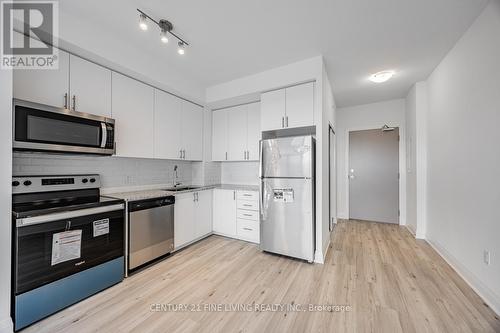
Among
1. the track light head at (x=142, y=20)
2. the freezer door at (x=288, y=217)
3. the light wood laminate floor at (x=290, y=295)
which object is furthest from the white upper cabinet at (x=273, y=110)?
the light wood laminate floor at (x=290, y=295)

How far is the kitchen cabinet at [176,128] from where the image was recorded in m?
2.94

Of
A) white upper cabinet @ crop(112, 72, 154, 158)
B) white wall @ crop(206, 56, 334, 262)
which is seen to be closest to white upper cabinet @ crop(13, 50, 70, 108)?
white upper cabinet @ crop(112, 72, 154, 158)

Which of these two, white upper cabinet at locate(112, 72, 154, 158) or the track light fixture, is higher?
the track light fixture

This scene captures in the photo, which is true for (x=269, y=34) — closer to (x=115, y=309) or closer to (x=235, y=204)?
→ (x=235, y=204)

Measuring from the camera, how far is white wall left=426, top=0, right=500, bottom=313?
1747 mm

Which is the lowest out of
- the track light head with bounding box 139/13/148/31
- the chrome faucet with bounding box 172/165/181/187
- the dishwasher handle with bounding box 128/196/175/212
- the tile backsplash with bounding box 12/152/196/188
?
the dishwasher handle with bounding box 128/196/175/212

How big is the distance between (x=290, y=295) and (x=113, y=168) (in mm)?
2644

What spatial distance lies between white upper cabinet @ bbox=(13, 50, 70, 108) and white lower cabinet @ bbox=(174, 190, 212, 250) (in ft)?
5.52

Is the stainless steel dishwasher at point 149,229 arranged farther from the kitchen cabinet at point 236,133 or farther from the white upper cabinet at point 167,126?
the kitchen cabinet at point 236,133

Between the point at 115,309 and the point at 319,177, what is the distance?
8.38 feet

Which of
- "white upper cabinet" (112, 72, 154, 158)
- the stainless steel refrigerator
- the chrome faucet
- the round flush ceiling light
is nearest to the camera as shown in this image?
"white upper cabinet" (112, 72, 154, 158)

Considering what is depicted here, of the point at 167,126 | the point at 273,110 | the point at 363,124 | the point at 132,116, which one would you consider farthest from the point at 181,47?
the point at 363,124

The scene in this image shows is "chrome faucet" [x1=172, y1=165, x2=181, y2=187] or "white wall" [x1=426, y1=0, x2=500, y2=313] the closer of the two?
"white wall" [x1=426, y1=0, x2=500, y2=313]

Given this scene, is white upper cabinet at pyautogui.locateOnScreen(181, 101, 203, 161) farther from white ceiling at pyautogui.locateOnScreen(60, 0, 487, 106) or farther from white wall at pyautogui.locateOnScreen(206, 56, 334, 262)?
white wall at pyautogui.locateOnScreen(206, 56, 334, 262)
